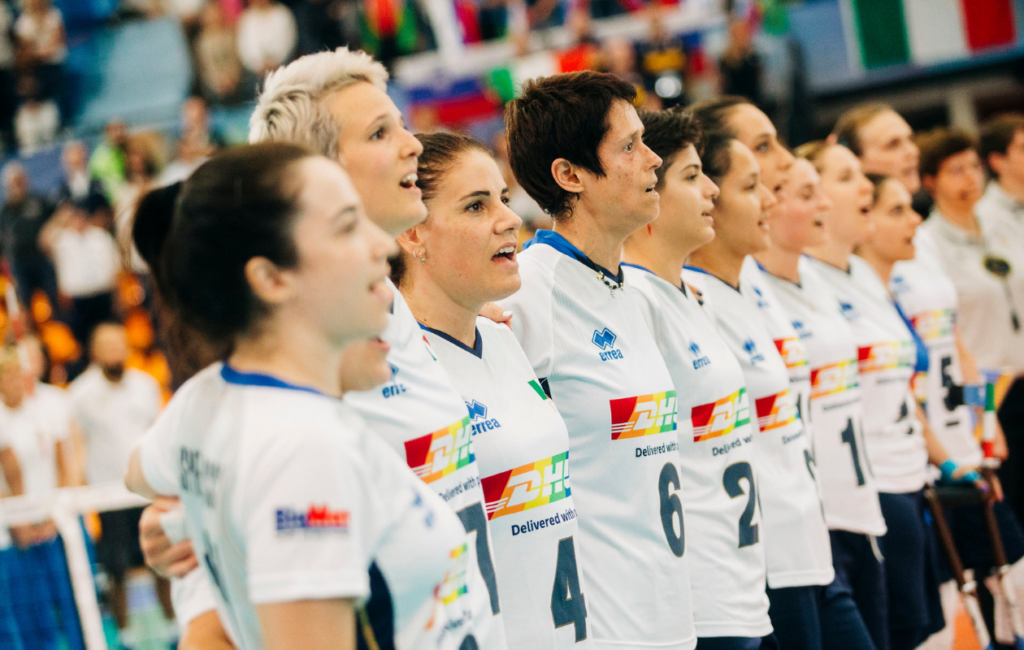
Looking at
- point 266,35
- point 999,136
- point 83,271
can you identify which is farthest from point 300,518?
point 266,35

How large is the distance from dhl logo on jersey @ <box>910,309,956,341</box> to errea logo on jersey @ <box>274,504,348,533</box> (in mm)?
A: 3617

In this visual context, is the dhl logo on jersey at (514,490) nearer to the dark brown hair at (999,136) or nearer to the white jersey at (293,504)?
the white jersey at (293,504)

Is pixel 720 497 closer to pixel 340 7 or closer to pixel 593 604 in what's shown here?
pixel 593 604

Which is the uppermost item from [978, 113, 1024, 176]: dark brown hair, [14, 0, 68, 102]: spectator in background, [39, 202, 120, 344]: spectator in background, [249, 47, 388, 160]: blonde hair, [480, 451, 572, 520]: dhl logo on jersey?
[14, 0, 68, 102]: spectator in background

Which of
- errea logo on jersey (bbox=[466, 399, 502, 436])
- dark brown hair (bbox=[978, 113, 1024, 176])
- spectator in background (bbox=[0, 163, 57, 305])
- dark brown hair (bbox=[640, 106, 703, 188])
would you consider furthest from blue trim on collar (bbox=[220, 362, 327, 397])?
spectator in background (bbox=[0, 163, 57, 305])

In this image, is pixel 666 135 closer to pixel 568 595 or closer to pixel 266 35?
pixel 568 595

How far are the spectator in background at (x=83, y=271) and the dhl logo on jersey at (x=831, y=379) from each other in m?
8.38

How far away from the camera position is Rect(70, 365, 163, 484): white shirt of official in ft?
23.2

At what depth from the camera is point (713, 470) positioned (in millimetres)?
2541

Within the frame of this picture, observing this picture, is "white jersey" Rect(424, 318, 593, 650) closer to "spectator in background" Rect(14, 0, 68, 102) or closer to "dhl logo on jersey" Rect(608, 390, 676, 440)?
"dhl logo on jersey" Rect(608, 390, 676, 440)

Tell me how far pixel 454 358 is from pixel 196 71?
10.2 m

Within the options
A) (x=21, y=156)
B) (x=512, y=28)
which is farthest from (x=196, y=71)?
(x=512, y=28)

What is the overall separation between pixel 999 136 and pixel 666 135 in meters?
3.59

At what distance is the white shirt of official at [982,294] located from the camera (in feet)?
16.1
